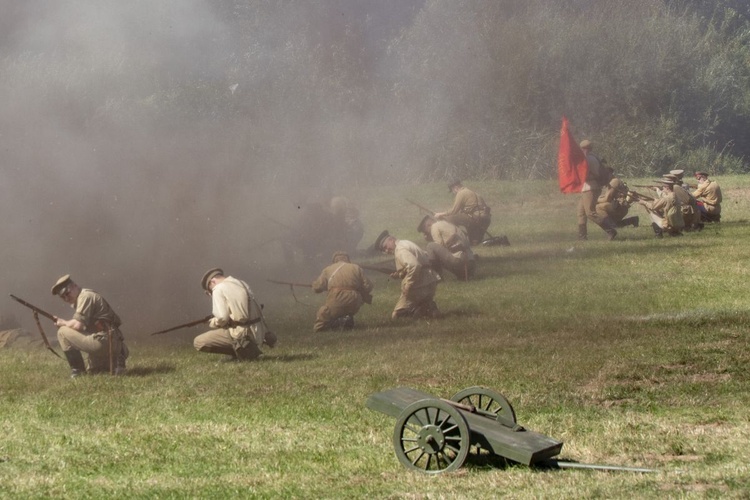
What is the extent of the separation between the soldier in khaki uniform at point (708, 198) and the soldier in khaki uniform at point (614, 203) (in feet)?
5.05

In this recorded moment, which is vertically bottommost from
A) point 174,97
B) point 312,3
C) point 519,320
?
point 519,320

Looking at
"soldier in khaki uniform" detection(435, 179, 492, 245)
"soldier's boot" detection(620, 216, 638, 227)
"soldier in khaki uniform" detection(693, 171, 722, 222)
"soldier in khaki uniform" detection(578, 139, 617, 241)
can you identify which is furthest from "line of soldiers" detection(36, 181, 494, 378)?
"soldier in khaki uniform" detection(693, 171, 722, 222)

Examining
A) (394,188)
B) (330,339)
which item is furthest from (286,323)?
(394,188)

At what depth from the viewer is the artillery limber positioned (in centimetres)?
782

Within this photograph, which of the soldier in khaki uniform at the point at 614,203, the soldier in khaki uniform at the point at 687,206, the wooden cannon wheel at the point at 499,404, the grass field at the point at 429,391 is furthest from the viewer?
the soldier in khaki uniform at the point at 614,203

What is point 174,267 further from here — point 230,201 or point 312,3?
point 312,3

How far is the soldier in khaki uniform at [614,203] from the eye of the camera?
23.8 meters

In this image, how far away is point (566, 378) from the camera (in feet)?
38.0

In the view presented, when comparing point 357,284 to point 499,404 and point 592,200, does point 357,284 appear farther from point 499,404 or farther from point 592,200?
point 592,200

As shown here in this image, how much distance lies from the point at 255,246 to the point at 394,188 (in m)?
11.1

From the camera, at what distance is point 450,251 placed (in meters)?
19.5

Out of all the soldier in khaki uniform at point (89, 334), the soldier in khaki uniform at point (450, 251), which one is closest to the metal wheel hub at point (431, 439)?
the soldier in khaki uniform at point (89, 334)

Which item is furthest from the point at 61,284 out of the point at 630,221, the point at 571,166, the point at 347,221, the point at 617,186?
the point at 630,221

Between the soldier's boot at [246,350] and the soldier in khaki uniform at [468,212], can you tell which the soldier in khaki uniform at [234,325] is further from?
the soldier in khaki uniform at [468,212]
